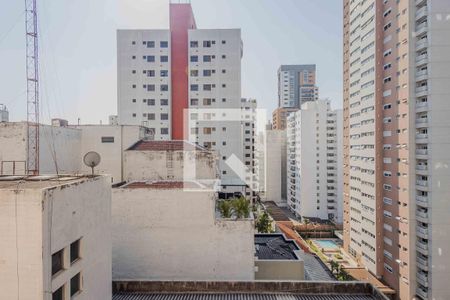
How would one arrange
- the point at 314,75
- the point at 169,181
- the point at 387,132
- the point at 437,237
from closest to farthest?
the point at 169,181 < the point at 437,237 < the point at 387,132 < the point at 314,75

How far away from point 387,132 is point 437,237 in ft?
41.7

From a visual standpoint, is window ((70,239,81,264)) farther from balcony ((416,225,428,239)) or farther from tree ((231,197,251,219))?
balcony ((416,225,428,239))

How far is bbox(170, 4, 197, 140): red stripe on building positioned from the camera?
161 feet

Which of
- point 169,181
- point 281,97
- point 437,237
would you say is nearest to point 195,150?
point 169,181

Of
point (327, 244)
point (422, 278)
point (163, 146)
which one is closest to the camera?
point (163, 146)

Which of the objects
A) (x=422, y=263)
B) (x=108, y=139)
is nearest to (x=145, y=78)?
(x=108, y=139)

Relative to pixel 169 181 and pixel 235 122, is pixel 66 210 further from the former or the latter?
pixel 235 122

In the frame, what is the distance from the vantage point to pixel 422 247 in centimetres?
3009

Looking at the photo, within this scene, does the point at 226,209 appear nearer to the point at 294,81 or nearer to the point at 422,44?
the point at 422,44

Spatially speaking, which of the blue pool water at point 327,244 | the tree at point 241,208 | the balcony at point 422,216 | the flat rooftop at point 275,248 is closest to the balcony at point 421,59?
the balcony at point 422,216

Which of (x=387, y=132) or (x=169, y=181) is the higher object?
(x=387, y=132)

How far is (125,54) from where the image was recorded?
159 feet

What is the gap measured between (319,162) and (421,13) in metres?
42.5

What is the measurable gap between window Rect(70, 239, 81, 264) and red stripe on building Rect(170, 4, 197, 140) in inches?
1542
